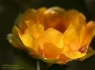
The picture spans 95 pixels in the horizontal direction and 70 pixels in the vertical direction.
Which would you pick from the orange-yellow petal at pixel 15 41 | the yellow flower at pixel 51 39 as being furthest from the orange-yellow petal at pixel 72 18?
the orange-yellow petal at pixel 15 41

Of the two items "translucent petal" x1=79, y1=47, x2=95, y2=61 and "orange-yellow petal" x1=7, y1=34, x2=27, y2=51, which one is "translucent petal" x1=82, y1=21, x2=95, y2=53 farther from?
"orange-yellow petal" x1=7, y1=34, x2=27, y2=51

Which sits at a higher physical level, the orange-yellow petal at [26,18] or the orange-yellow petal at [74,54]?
the orange-yellow petal at [26,18]

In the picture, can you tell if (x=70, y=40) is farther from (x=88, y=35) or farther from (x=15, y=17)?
(x=15, y=17)

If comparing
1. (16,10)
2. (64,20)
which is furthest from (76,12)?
(16,10)

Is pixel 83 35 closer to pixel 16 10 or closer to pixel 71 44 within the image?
pixel 71 44

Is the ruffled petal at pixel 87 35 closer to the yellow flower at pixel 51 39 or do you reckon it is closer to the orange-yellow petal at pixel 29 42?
the yellow flower at pixel 51 39

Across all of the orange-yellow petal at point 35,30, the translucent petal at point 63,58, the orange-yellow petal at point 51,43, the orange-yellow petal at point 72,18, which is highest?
the orange-yellow petal at point 72,18

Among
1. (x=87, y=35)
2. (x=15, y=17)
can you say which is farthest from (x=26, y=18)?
(x=87, y=35)
